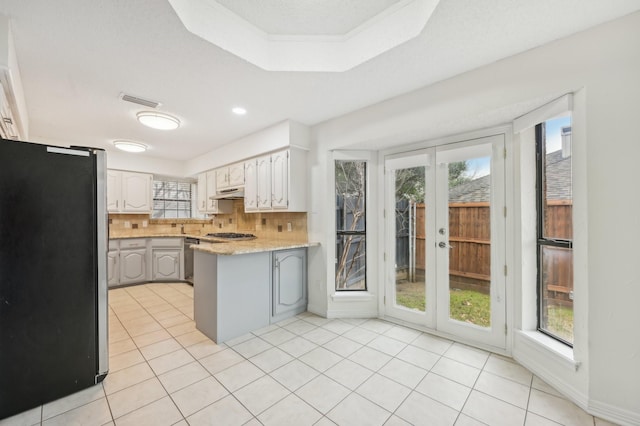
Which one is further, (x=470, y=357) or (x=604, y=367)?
(x=470, y=357)

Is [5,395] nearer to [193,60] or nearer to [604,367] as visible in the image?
[193,60]

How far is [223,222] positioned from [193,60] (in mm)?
3876

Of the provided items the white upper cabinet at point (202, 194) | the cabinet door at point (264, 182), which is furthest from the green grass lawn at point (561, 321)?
the white upper cabinet at point (202, 194)

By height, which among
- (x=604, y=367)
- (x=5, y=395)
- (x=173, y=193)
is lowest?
(x=5, y=395)

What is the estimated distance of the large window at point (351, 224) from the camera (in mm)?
3258

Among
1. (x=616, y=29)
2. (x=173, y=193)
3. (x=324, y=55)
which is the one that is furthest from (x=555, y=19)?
(x=173, y=193)

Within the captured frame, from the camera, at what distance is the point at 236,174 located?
13.9ft

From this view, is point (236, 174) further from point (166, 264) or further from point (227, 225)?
point (166, 264)

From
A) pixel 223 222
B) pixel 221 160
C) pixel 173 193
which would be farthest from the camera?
pixel 173 193

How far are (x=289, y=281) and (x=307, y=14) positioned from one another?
267 cm

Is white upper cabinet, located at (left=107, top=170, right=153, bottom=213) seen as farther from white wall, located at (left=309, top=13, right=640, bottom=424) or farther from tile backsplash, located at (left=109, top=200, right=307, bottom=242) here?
white wall, located at (left=309, top=13, right=640, bottom=424)

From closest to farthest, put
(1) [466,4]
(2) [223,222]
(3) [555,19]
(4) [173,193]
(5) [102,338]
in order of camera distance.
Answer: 1. (1) [466,4]
2. (3) [555,19]
3. (5) [102,338]
4. (2) [223,222]
5. (4) [173,193]

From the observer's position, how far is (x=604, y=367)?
5.31 ft

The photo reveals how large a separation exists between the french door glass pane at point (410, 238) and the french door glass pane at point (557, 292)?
1018mm
